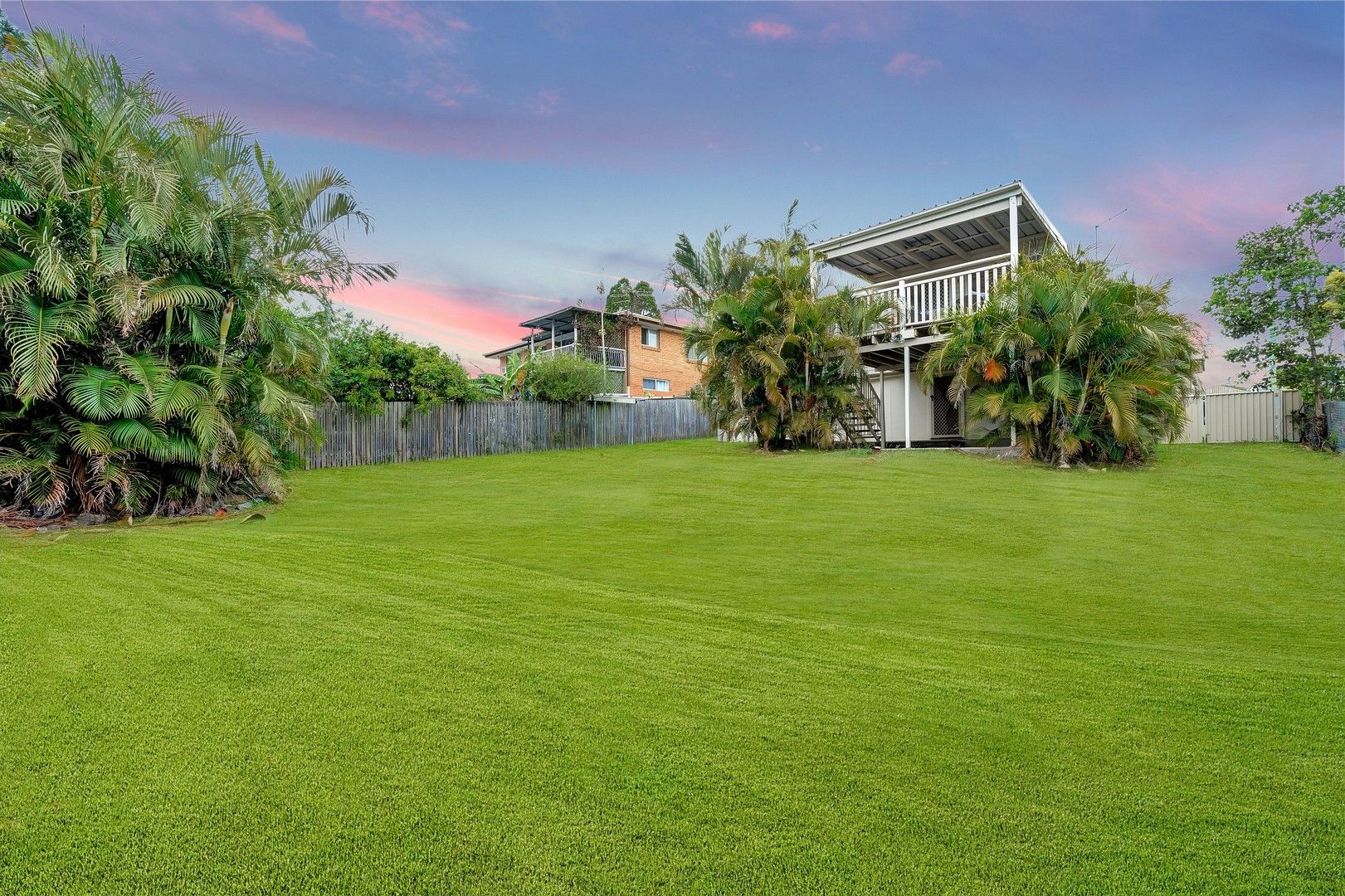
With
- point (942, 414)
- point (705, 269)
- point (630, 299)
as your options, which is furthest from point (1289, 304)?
point (630, 299)

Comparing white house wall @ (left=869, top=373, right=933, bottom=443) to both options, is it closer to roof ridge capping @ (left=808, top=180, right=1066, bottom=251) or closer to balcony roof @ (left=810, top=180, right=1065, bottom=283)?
balcony roof @ (left=810, top=180, right=1065, bottom=283)

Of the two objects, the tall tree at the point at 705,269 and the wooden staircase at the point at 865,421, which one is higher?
the tall tree at the point at 705,269

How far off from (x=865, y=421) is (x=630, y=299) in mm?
20760

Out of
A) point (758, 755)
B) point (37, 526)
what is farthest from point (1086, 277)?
point (37, 526)

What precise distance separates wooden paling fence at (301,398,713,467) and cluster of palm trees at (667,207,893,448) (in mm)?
2035

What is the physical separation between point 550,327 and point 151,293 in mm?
25567

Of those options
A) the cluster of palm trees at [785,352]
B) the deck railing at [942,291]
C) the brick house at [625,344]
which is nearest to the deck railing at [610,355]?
the brick house at [625,344]

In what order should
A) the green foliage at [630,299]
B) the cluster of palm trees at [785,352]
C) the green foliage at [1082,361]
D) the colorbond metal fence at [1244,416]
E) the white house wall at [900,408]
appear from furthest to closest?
the green foliage at [630,299] < the white house wall at [900,408] < the colorbond metal fence at [1244,416] < the cluster of palm trees at [785,352] < the green foliage at [1082,361]

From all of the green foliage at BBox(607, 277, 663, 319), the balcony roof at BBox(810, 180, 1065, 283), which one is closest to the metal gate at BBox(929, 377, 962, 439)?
the balcony roof at BBox(810, 180, 1065, 283)

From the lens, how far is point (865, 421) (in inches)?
614

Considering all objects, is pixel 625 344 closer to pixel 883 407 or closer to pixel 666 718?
pixel 883 407

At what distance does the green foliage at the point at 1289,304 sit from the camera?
14555mm

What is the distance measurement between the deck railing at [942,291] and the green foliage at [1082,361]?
207cm

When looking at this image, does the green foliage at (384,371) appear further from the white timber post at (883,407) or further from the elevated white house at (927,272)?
the white timber post at (883,407)
